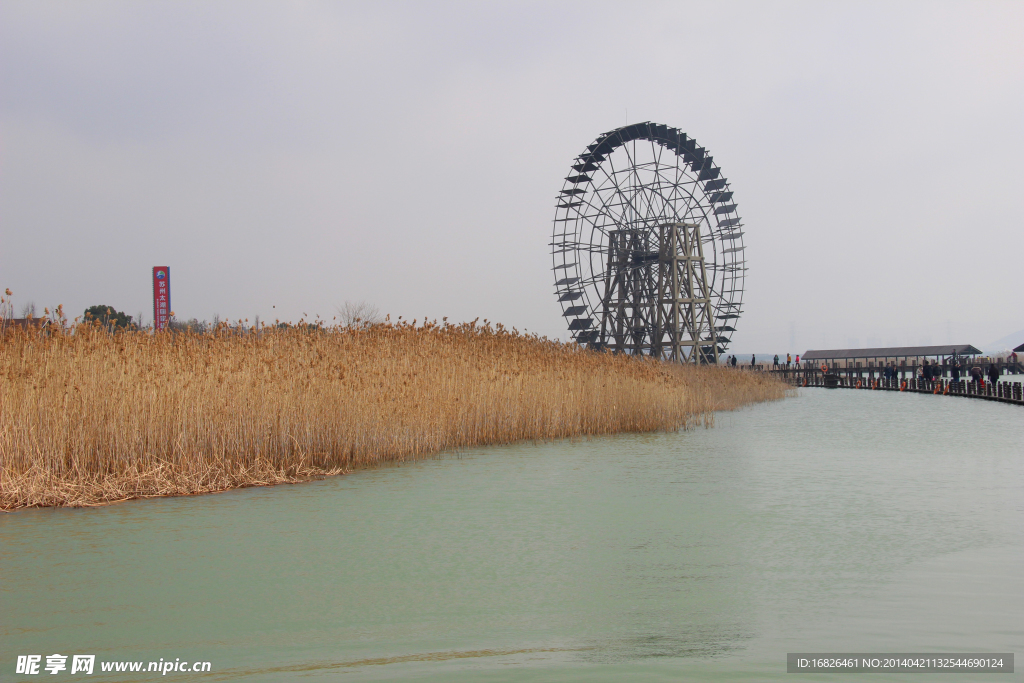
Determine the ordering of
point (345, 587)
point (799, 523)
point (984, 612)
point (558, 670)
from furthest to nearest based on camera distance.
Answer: point (799, 523) → point (345, 587) → point (984, 612) → point (558, 670)

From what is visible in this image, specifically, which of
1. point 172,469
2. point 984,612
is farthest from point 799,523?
point 172,469

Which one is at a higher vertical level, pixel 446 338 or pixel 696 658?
pixel 446 338

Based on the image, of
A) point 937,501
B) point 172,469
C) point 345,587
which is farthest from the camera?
point 172,469

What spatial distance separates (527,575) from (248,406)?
5219 millimetres

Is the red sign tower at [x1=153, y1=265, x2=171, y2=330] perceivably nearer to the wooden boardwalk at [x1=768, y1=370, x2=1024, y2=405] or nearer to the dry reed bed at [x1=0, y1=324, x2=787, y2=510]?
the dry reed bed at [x1=0, y1=324, x2=787, y2=510]

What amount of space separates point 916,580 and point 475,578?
268 cm

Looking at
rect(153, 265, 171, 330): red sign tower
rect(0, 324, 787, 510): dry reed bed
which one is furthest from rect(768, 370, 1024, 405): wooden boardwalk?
rect(153, 265, 171, 330): red sign tower

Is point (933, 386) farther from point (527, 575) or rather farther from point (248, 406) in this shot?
point (527, 575)

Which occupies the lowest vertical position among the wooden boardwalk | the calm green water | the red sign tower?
the calm green water

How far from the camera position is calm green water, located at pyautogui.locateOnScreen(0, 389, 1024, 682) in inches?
158

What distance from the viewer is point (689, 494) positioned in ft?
27.9

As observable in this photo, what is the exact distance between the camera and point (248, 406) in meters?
9.65

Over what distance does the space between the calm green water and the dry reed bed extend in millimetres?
583

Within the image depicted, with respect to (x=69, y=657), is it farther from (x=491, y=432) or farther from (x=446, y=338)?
(x=446, y=338)
